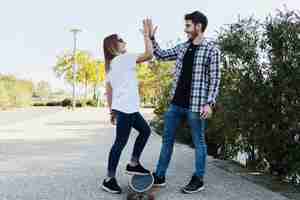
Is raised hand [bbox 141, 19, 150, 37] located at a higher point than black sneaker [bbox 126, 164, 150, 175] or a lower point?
higher

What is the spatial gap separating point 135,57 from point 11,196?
1863 mm

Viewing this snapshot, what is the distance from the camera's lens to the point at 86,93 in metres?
52.4

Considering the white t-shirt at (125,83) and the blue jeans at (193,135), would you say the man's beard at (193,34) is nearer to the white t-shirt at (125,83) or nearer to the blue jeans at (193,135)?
the white t-shirt at (125,83)

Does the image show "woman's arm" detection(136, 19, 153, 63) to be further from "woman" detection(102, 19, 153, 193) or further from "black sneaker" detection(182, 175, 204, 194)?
"black sneaker" detection(182, 175, 204, 194)

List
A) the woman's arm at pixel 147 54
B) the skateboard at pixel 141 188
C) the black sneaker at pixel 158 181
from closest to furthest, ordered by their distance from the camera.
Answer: the skateboard at pixel 141 188 → the woman's arm at pixel 147 54 → the black sneaker at pixel 158 181

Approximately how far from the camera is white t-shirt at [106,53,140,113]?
15.4 feet

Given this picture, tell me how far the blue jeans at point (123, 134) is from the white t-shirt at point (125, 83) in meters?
0.08

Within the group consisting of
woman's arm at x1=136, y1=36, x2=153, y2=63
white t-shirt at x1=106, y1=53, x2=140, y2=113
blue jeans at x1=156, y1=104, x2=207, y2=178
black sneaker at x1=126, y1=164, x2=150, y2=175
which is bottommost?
black sneaker at x1=126, y1=164, x2=150, y2=175

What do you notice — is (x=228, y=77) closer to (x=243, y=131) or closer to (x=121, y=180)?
(x=243, y=131)

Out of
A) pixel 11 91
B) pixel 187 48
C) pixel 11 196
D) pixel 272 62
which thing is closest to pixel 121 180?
pixel 11 196

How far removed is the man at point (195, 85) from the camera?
473 centimetres

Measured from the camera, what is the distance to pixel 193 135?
4.91 metres

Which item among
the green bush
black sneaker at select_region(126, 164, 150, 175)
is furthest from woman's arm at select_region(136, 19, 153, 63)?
the green bush

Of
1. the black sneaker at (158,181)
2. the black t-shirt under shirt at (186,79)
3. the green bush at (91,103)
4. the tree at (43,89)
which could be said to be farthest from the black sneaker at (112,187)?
the tree at (43,89)
